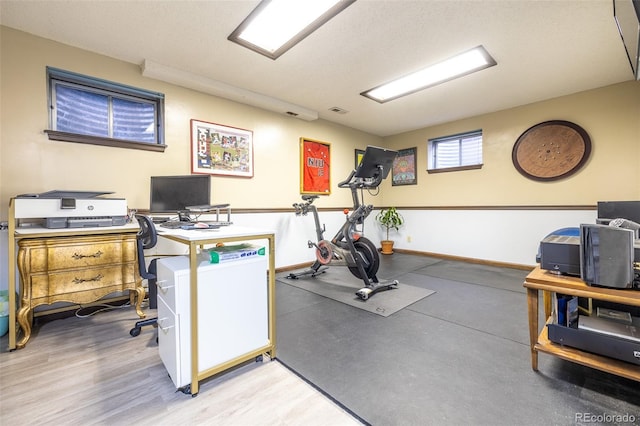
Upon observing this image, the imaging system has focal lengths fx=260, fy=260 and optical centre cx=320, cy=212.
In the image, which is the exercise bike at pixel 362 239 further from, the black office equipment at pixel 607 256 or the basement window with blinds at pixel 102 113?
the basement window with blinds at pixel 102 113

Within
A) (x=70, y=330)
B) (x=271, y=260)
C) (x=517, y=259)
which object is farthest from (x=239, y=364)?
(x=517, y=259)

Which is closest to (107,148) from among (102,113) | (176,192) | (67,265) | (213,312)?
(102,113)

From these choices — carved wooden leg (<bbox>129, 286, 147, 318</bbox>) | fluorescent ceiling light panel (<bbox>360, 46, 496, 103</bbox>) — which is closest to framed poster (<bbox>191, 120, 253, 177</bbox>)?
carved wooden leg (<bbox>129, 286, 147, 318</bbox>)

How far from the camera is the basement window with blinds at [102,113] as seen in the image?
2.47 metres

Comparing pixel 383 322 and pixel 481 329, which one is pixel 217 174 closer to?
pixel 383 322

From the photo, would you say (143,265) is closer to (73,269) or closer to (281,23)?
(73,269)

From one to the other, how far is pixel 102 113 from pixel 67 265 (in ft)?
5.41

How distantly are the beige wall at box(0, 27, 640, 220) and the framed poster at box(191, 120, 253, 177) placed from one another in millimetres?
102

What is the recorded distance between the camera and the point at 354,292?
306 centimetres

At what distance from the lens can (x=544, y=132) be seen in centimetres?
384

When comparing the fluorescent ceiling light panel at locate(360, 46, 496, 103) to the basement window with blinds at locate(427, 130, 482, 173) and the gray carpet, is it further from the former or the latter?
the gray carpet

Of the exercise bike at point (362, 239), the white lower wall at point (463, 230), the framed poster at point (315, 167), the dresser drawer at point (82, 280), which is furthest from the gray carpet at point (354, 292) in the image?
the dresser drawer at point (82, 280)

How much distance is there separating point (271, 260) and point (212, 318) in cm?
48

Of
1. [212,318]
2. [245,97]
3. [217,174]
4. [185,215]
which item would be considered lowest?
[212,318]
